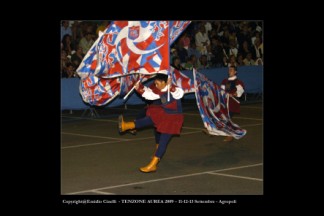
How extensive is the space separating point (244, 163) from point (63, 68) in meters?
7.54

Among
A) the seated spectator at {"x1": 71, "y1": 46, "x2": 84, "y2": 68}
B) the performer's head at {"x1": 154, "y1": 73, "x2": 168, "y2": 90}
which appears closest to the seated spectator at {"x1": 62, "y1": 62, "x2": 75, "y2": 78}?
the seated spectator at {"x1": 71, "y1": 46, "x2": 84, "y2": 68}

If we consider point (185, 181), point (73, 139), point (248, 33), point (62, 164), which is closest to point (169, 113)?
point (185, 181)

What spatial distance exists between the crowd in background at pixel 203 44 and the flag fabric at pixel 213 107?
5.61 metres

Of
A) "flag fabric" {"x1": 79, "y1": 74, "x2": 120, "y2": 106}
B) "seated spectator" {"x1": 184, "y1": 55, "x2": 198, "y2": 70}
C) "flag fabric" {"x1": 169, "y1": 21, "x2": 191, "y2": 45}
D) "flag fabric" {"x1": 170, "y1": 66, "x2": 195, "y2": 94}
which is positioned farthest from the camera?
"seated spectator" {"x1": 184, "y1": 55, "x2": 198, "y2": 70}

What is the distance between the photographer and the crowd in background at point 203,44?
60.4 feet

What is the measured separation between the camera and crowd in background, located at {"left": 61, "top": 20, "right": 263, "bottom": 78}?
1842 cm

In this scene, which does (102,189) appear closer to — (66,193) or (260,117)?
(66,193)

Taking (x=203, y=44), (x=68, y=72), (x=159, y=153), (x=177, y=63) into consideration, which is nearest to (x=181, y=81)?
(x=159, y=153)

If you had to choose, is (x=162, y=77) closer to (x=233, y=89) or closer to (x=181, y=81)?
(x=181, y=81)

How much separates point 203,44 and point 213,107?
8495mm

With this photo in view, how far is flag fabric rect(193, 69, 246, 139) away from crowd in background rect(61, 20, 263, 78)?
5.61m

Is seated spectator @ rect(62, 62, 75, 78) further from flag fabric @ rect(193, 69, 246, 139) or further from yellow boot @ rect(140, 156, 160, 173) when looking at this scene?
yellow boot @ rect(140, 156, 160, 173)

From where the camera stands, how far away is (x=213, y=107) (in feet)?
43.7

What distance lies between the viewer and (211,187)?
10.2 metres
